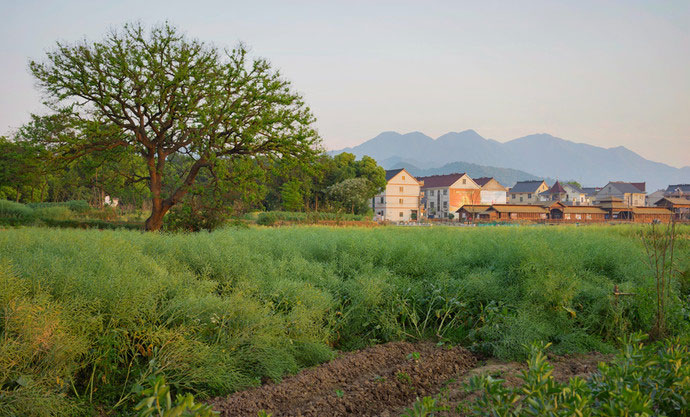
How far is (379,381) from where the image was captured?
14.7 ft

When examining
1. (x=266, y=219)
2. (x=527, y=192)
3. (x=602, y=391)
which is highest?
(x=527, y=192)

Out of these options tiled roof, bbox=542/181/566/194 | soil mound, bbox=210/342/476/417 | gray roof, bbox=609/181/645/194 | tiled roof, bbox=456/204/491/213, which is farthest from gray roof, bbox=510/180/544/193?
soil mound, bbox=210/342/476/417

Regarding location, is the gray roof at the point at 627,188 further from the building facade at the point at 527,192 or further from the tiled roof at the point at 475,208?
the tiled roof at the point at 475,208

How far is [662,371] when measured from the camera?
231 centimetres

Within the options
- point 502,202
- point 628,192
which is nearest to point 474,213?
point 502,202

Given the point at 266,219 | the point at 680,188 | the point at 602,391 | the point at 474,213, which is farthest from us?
the point at 680,188

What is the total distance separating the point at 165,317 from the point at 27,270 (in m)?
1.43

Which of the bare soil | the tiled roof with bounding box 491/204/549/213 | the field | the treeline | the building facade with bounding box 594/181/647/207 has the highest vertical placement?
the building facade with bounding box 594/181/647/207

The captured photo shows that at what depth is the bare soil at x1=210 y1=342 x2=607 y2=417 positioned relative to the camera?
12.7 feet

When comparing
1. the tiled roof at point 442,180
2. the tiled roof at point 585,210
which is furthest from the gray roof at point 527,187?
the tiled roof at point 585,210

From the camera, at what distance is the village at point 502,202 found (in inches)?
1881

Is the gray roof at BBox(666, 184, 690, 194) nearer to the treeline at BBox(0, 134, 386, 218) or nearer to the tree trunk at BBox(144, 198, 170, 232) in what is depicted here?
the treeline at BBox(0, 134, 386, 218)

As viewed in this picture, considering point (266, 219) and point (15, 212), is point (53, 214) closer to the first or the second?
point (15, 212)

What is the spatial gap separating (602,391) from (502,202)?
79.3m
